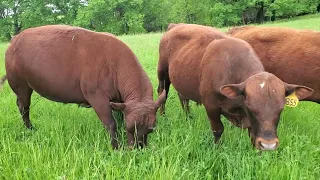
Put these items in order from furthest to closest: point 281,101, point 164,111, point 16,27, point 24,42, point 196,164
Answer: point 16,27
point 164,111
point 24,42
point 196,164
point 281,101

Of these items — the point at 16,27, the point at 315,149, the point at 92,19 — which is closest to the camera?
the point at 315,149

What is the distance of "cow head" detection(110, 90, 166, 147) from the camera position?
13.4 ft

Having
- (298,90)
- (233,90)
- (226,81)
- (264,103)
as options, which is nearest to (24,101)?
(226,81)

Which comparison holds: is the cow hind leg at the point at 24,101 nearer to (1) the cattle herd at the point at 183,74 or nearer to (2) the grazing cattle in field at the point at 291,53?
(1) the cattle herd at the point at 183,74

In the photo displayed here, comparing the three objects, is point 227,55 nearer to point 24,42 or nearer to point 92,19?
point 24,42

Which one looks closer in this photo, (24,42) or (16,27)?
(24,42)

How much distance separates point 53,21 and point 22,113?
48.6 m

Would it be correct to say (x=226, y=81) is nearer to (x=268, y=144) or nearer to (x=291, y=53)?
(x=268, y=144)

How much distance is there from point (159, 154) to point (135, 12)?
4791 centimetres

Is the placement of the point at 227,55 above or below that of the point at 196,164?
above

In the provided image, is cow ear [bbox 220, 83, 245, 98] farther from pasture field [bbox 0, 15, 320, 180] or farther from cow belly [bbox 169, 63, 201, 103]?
cow belly [bbox 169, 63, 201, 103]

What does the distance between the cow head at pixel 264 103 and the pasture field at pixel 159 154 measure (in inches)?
13.5

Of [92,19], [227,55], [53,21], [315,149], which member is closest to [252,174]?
[315,149]

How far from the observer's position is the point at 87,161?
3.65 metres
